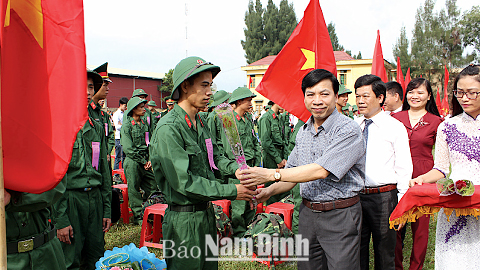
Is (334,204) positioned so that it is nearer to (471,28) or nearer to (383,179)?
(383,179)

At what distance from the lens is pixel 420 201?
2387mm

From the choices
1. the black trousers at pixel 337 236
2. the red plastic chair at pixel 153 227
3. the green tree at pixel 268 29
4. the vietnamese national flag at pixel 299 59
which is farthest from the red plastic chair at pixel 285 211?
the green tree at pixel 268 29

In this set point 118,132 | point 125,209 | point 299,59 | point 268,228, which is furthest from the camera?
point 118,132

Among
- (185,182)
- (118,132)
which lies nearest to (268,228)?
(185,182)

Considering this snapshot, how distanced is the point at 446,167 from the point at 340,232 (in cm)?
113

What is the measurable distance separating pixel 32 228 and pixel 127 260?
39.2 inches

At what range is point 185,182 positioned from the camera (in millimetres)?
2295

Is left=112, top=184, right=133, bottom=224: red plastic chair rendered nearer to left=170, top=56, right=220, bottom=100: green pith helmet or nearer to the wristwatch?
left=170, top=56, right=220, bottom=100: green pith helmet

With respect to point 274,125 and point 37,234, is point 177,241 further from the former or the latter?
point 274,125

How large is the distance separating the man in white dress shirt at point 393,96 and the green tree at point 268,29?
136 ft

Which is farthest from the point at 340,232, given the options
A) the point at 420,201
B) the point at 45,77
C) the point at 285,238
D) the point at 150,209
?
the point at 150,209

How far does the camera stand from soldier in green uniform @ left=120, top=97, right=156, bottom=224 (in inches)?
247

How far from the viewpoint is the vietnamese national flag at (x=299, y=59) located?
4637 millimetres

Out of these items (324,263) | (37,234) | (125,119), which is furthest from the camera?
(125,119)
